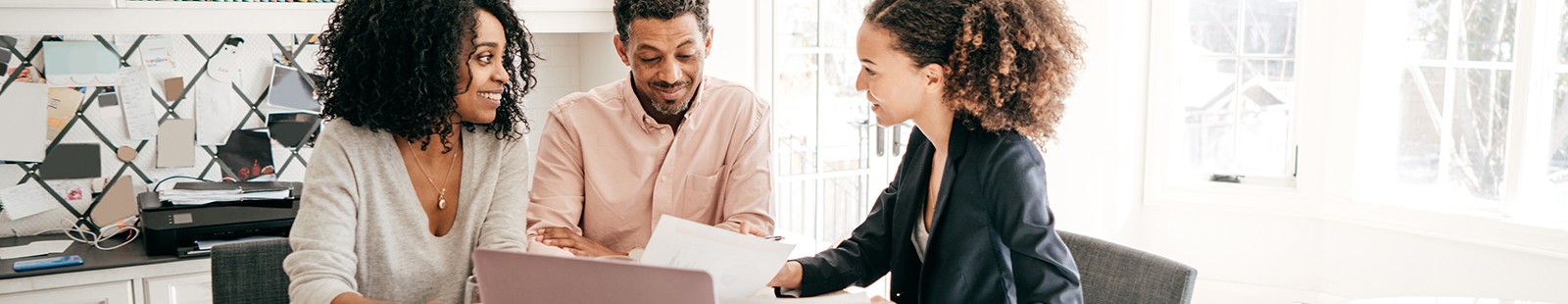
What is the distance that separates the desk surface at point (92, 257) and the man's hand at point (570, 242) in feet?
3.83

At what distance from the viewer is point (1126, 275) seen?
74.2 inches

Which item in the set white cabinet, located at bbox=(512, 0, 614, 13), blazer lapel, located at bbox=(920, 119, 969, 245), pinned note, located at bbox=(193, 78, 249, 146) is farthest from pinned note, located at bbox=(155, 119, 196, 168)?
blazer lapel, located at bbox=(920, 119, 969, 245)

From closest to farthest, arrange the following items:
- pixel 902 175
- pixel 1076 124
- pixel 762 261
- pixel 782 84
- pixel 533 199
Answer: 1. pixel 762 261
2. pixel 902 175
3. pixel 533 199
4. pixel 782 84
5. pixel 1076 124

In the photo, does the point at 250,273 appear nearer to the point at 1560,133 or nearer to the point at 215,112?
the point at 215,112

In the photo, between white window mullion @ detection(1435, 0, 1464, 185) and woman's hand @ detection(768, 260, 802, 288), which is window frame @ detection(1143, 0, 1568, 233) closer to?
white window mullion @ detection(1435, 0, 1464, 185)

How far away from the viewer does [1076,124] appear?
4000mm

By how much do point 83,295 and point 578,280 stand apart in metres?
1.94

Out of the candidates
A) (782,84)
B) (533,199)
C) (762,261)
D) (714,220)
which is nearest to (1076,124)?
(782,84)

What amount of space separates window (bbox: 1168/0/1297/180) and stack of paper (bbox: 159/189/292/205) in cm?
283

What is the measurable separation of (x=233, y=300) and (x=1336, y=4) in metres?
3.24

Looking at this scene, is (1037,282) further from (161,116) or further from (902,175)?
(161,116)

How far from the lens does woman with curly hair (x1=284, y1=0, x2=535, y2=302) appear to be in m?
1.62

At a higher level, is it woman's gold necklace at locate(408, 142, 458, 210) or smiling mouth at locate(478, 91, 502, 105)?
smiling mouth at locate(478, 91, 502, 105)

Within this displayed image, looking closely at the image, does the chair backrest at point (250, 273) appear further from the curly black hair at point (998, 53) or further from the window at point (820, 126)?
the window at point (820, 126)
